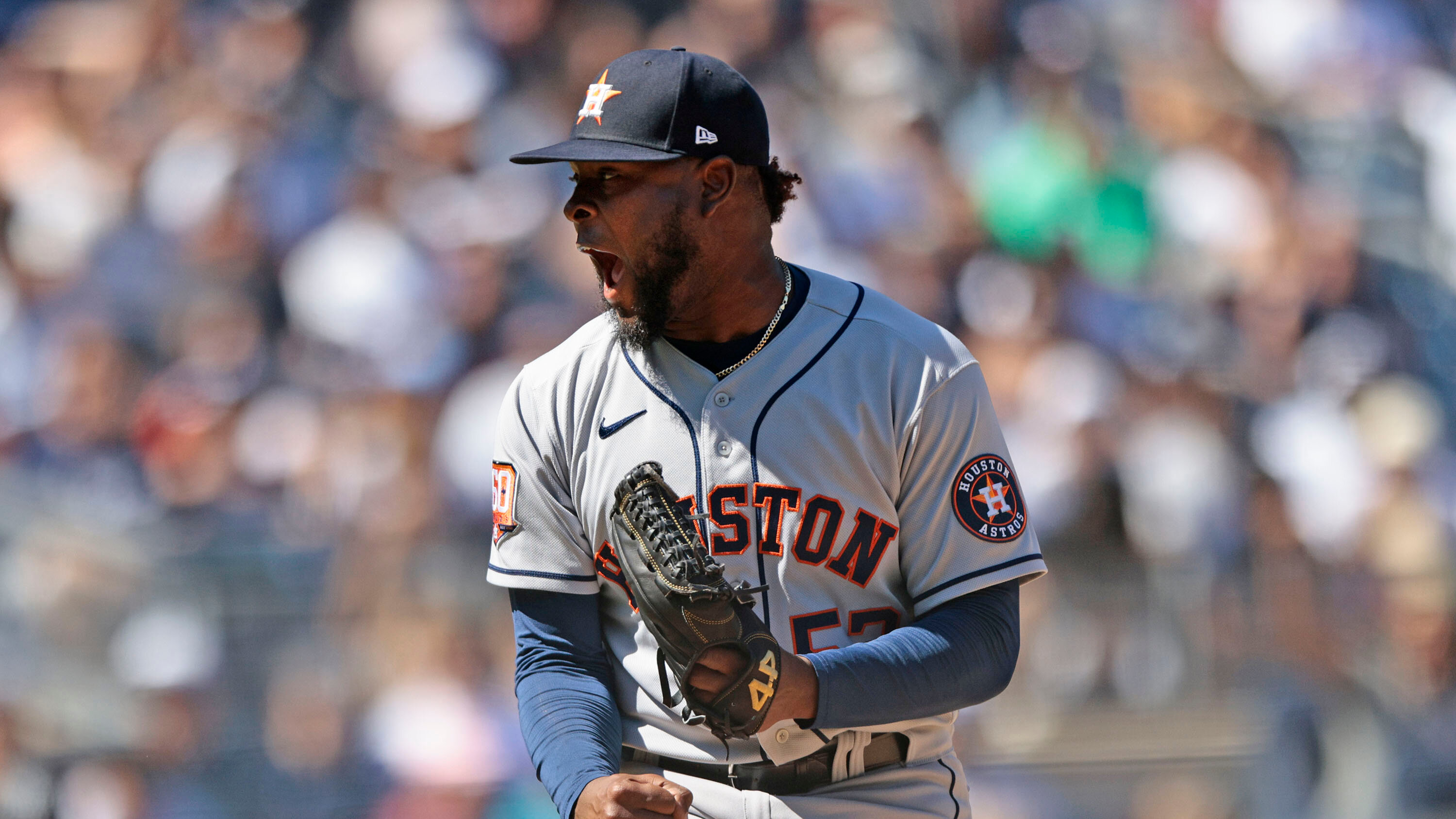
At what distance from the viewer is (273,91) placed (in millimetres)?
5727

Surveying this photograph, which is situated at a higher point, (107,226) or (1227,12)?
(1227,12)

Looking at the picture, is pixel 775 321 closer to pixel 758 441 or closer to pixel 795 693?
pixel 758 441

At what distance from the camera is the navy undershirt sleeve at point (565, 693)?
5.68 feet

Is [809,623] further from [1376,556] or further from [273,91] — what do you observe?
[273,91]

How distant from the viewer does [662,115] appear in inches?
69.1

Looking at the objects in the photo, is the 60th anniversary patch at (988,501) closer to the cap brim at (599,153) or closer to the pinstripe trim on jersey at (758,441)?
the pinstripe trim on jersey at (758,441)

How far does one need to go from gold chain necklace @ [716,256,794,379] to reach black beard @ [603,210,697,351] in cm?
11

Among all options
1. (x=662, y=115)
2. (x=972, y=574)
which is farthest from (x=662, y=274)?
(x=972, y=574)

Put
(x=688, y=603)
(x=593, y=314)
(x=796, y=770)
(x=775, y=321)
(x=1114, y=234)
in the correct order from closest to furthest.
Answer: (x=688, y=603) < (x=796, y=770) < (x=775, y=321) < (x=593, y=314) < (x=1114, y=234)

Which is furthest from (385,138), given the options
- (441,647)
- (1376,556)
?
(1376,556)

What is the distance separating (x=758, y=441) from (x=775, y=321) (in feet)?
0.62

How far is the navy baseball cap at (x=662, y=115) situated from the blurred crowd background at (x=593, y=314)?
2.63 meters

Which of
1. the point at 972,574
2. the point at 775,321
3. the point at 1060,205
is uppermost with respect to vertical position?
the point at 1060,205

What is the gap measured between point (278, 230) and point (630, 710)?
395cm
